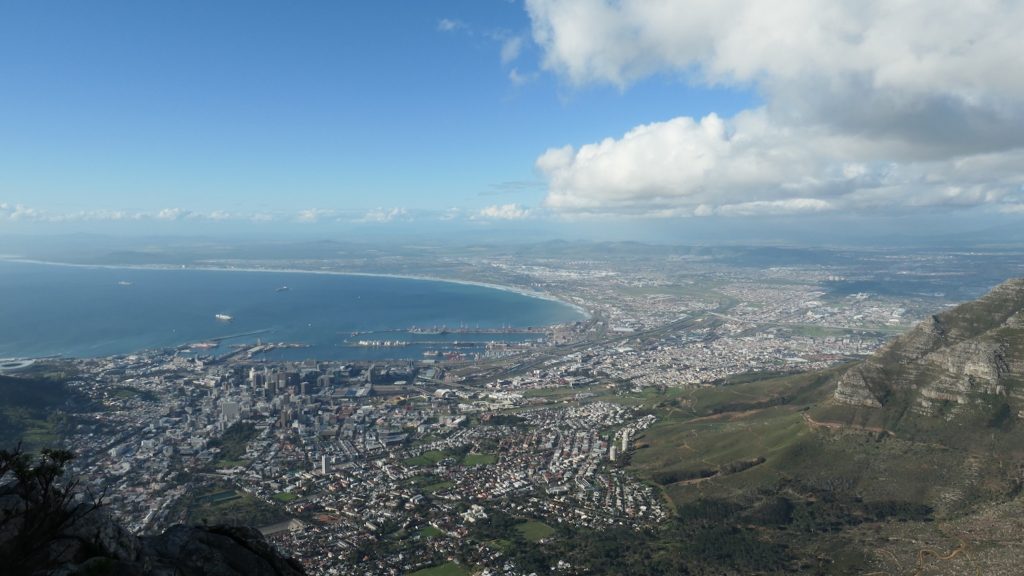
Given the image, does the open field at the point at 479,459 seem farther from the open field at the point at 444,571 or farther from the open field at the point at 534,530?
the open field at the point at 444,571

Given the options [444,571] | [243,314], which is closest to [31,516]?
[444,571]

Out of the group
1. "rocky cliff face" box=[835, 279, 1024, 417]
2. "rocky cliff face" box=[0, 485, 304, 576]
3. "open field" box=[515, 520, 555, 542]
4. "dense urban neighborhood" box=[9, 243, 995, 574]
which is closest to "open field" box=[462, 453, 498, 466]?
"dense urban neighborhood" box=[9, 243, 995, 574]

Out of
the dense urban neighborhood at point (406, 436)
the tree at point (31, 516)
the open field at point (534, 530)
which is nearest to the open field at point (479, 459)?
the dense urban neighborhood at point (406, 436)

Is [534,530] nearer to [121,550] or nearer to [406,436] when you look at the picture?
[406,436]

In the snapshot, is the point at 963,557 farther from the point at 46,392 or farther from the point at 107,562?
the point at 46,392

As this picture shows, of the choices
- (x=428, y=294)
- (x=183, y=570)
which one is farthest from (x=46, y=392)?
(x=428, y=294)
